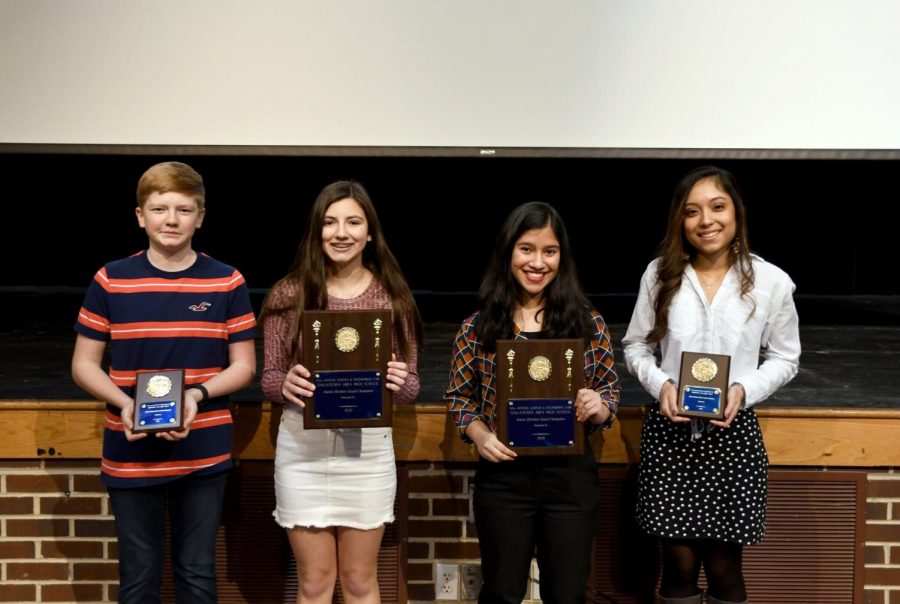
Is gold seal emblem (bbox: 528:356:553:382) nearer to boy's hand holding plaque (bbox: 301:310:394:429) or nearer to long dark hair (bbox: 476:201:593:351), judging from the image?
long dark hair (bbox: 476:201:593:351)

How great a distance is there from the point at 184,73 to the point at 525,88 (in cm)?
160

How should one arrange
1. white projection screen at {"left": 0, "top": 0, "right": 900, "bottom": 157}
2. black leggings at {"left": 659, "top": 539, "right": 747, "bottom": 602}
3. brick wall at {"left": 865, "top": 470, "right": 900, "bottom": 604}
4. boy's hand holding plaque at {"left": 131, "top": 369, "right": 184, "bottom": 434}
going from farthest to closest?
white projection screen at {"left": 0, "top": 0, "right": 900, "bottom": 157}, brick wall at {"left": 865, "top": 470, "right": 900, "bottom": 604}, black leggings at {"left": 659, "top": 539, "right": 747, "bottom": 602}, boy's hand holding plaque at {"left": 131, "top": 369, "right": 184, "bottom": 434}

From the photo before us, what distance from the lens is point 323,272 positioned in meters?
1.91

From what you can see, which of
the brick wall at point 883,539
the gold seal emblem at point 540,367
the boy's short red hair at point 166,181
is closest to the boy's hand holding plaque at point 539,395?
the gold seal emblem at point 540,367

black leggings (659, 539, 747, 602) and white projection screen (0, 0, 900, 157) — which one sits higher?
white projection screen (0, 0, 900, 157)

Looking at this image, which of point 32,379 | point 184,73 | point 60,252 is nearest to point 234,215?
point 60,252

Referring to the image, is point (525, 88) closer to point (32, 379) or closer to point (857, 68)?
point (857, 68)

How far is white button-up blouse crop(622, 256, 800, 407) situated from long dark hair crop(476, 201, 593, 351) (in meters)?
0.22

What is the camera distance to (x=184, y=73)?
3.73 m

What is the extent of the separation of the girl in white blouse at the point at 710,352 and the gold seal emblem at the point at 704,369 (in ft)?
0.31

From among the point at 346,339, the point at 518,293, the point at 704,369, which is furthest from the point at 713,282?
the point at 346,339

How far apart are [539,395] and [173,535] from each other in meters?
0.92

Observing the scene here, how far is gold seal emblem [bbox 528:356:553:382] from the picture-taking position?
1.75 meters

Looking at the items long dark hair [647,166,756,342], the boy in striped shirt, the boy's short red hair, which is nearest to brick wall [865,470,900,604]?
long dark hair [647,166,756,342]
